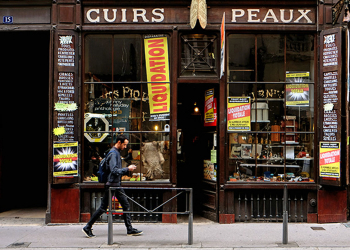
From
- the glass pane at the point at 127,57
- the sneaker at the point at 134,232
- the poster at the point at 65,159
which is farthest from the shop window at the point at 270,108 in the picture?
the poster at the point at 65,159

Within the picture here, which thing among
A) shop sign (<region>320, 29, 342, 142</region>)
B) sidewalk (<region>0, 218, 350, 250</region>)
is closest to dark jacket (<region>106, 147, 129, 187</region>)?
sidewalk (<region>0, 218, 350, 250</region>)

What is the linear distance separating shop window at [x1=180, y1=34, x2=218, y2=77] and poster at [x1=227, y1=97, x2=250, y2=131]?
2.73ft

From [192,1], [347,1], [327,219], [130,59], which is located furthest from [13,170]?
[347,1]

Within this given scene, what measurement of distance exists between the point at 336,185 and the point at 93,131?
5650 mm

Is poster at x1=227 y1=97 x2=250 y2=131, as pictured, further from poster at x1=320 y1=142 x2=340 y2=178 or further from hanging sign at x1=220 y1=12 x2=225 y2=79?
poster at x1=320 y1=142 x2=340 y2=178

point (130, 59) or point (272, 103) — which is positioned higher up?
point (130, 59)

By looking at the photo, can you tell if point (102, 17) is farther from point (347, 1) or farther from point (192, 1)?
point (347, 1)

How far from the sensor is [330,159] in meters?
8.16

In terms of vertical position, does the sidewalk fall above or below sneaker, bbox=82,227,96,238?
below

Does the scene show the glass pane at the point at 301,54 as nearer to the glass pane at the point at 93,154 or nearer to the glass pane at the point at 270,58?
the glass pane at the point at 270,58

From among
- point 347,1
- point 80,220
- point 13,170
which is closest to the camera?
point 347,1

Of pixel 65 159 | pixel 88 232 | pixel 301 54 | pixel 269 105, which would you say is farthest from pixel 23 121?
pixel 301 54

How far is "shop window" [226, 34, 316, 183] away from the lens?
8562 mm

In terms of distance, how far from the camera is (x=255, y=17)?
28.0 feet
